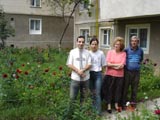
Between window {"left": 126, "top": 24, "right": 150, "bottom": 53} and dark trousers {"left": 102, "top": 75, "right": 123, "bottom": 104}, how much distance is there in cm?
723

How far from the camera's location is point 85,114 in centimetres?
444

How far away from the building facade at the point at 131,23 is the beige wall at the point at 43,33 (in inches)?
408

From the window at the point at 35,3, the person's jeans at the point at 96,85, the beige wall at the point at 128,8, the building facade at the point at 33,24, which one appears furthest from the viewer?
the window at the point at 35,3

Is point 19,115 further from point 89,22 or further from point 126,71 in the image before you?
point 89,22

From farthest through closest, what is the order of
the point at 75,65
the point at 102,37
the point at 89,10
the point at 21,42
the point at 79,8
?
1. the point at 21,42
2. the point at 79,8
3. the point at 89,10
4. the point at 102,37
5. the point at 75,65

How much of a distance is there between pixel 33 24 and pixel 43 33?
1.22 meters

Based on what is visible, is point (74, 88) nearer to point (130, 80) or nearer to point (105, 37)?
point (130, 80)

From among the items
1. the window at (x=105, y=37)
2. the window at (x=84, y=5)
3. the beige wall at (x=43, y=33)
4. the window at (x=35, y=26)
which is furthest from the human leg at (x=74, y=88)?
the window at (x=35, y=26)

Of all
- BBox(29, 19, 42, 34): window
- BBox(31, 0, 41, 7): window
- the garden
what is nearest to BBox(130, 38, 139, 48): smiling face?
the garden

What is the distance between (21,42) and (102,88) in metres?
21.6

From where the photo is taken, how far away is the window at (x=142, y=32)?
13.5m

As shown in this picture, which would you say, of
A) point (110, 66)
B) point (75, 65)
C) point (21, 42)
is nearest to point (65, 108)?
point (75, 65)

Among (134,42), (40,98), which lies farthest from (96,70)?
(40,98)

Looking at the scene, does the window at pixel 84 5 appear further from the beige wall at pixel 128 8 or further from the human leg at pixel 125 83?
the human leg at pixel 125 83
